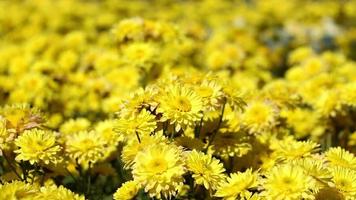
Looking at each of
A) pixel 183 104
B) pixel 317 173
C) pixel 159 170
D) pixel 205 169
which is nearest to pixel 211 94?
pixel 183 104

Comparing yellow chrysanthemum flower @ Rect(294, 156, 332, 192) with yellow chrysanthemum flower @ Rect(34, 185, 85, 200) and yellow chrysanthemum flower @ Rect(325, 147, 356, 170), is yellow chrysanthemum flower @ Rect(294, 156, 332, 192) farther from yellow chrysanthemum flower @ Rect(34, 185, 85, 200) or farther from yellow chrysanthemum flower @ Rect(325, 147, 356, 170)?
yellow chrysanthemum flower @ Rect(34, 185, 85, 200)

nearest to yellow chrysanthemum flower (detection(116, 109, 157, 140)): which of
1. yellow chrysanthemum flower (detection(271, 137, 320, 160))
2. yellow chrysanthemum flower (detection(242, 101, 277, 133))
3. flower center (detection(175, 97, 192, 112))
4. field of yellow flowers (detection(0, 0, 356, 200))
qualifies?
field of yellow flowers (detection(0, 0, 356, 200))

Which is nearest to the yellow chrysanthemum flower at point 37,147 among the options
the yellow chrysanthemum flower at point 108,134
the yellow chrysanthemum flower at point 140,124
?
the yellow chrysanthemum flower at point 140,124

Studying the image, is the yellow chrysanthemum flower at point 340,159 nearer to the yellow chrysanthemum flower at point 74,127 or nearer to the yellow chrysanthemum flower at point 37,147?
the yellow chrysanthemum flower at point 37,147

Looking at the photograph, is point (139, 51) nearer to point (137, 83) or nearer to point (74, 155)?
point (137, 83)

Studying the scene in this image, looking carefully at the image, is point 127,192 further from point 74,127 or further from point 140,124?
point 74,127

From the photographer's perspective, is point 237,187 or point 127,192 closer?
point 237,187

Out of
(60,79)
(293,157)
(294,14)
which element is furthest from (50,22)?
(293,157)
